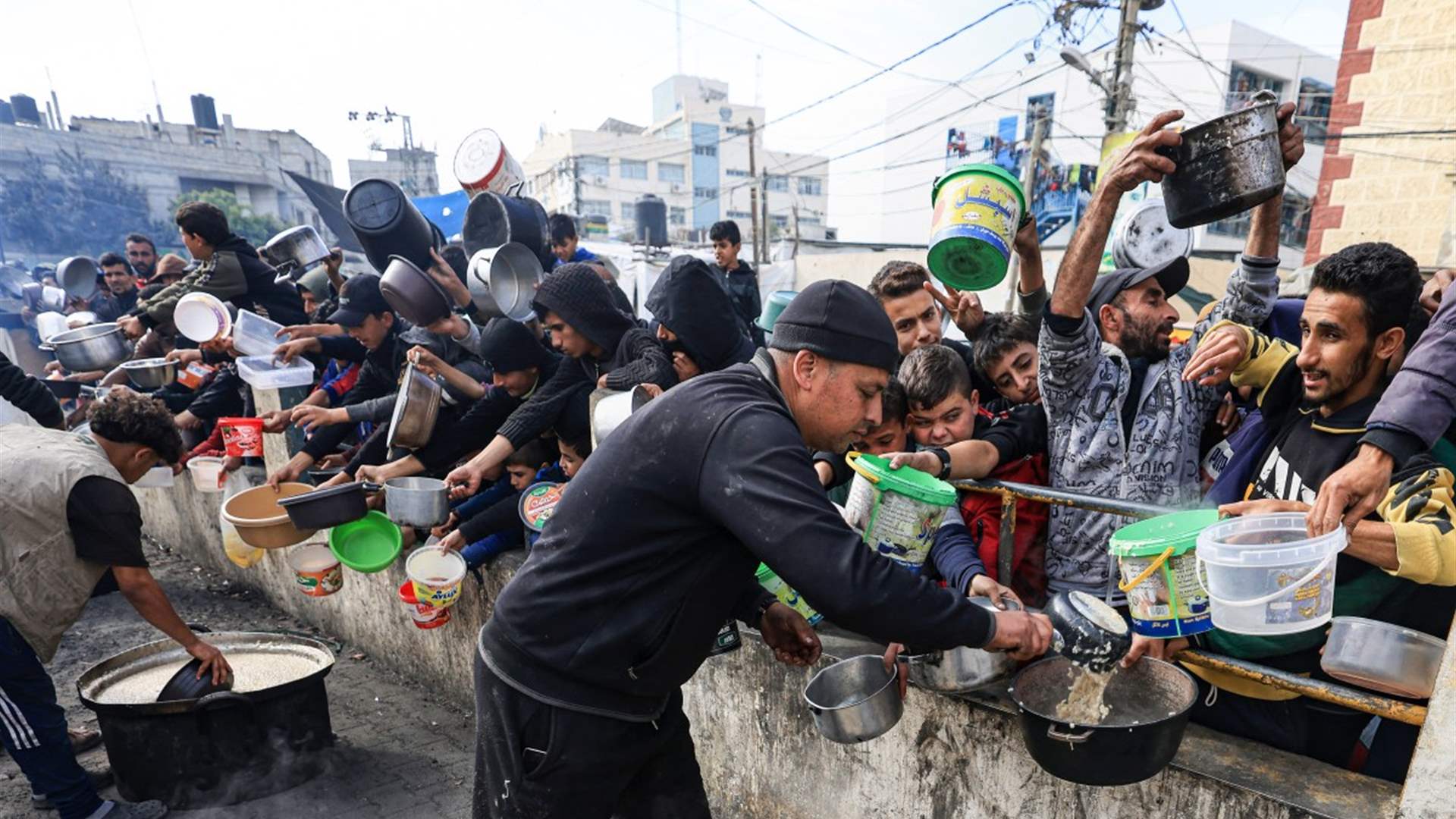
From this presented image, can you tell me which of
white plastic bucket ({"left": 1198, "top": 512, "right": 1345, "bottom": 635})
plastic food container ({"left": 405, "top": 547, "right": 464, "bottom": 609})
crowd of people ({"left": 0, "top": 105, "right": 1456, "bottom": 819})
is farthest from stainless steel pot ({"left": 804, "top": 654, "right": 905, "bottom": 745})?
plastic food container ({"left": 405, "top": 547, "right": 464, "bottom": 609})

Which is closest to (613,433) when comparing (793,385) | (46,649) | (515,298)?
(793,385)

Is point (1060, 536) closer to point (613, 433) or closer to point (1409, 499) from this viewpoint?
point (1409, 499)

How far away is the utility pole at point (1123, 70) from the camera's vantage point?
43.0ft

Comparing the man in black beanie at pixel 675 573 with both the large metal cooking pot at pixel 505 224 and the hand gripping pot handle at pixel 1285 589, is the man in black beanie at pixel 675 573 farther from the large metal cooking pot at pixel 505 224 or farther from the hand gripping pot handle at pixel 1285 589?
the large metal cooking pot at pixel 505 224

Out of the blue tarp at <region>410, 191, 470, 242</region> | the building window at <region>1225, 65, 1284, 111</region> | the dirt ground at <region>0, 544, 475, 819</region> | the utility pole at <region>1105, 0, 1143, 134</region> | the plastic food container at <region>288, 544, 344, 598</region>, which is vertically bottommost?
the dirt ground at <region>0, 544, 475, 819</region>

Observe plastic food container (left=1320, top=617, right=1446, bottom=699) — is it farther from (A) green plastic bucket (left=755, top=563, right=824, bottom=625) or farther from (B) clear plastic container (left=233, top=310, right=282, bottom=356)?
(B) clear plastic container (left=233, top=310, right=282, bottom=356)

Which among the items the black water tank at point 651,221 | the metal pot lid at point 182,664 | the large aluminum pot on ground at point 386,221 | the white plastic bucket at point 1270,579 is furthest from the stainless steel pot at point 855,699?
the black water tank at point 651,221

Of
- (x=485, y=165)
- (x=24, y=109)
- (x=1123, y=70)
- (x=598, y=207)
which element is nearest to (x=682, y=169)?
(x=598, y=207)

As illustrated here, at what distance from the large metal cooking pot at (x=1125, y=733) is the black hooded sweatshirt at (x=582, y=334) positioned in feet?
7.22

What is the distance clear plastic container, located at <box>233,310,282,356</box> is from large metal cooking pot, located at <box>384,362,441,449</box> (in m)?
2.41

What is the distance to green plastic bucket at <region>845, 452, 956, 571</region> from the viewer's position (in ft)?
6.44

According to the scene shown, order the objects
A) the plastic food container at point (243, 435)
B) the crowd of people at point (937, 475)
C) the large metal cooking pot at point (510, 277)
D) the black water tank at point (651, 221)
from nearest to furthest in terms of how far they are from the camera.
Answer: the crowd of people at point (937, 475), the plastic food container at point (243, 435), the large metal cooking pot at point (510, 277), the black water tank at point (651, 221)

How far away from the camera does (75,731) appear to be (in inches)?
158

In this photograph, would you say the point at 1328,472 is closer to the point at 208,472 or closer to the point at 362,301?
the point at 362,301
